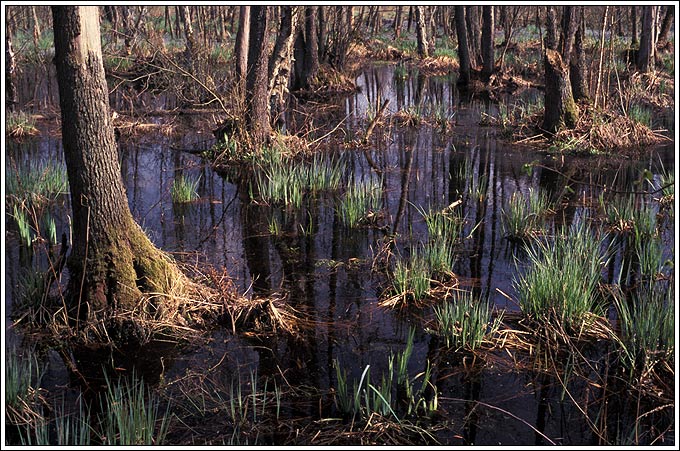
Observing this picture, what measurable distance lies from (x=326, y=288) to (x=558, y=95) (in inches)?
277

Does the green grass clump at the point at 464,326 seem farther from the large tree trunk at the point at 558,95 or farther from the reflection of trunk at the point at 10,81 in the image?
the reflection of trunk at the point at 10,81

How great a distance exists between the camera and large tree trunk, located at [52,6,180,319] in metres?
5.02

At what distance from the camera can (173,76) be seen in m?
15.1

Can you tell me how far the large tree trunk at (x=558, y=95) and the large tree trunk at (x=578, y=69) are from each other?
388 millimetres

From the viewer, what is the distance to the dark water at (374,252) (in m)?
4.30

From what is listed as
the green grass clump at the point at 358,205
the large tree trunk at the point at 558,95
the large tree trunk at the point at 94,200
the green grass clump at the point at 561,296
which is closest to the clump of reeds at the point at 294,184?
the green grass clump at the point at 358,205

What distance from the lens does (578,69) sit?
1205 cm

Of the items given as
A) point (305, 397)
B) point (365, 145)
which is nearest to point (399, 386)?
point (305, 397)

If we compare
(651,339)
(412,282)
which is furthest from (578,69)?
(651,339)

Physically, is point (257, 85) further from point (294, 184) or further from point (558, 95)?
point (558, 95)

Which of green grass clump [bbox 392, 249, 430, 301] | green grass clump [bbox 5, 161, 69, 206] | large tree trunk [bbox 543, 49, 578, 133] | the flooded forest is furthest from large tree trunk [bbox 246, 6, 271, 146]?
green grass clump [bbox 392, 249, 430, 301]

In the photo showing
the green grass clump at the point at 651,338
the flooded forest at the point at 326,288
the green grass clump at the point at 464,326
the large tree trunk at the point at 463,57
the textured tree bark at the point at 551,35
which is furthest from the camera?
the large tree trunk at the point at 463,57

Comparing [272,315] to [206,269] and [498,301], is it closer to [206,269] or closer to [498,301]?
[206,269]

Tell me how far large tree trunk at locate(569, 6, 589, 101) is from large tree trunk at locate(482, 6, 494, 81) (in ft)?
19.3
